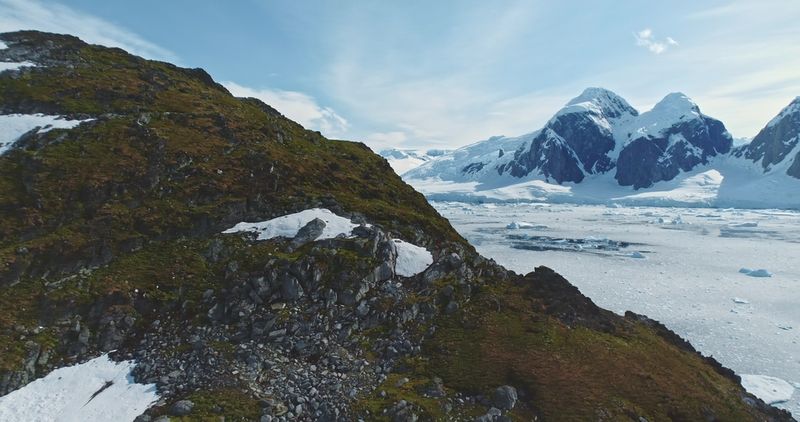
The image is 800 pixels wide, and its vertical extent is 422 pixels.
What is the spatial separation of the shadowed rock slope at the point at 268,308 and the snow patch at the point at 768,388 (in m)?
3.93

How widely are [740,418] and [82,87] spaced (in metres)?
63.0

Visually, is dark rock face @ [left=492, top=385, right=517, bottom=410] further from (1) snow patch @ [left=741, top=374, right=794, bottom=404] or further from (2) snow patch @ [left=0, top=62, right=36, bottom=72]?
(2) snow patch @ [left=0, top=62, right=36, bottom=72]

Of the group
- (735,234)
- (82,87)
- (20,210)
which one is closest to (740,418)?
(20,210)

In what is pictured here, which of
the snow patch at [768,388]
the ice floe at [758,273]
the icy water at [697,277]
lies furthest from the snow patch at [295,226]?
the ice floe at [758,273]

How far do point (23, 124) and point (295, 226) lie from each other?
86.1 ft

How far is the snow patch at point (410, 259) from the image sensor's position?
36.3 m

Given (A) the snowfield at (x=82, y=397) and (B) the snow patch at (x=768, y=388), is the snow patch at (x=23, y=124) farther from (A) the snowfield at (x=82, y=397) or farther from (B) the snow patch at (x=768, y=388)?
(B) the snow patch at (x=768, y=388)

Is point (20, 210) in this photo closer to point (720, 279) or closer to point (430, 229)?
point (430, 229)

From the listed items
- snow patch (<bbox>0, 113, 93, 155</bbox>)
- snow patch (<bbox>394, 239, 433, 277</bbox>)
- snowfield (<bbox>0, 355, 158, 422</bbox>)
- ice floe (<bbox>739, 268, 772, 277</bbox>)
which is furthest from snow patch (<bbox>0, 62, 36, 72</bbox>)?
ice floe (<bbox>739, 268, 772, 277</bbox>)

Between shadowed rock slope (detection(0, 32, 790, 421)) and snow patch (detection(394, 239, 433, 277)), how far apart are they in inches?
31.4

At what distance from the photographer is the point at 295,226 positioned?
124ft

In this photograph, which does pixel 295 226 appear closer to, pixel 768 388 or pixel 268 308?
pixel 268 308

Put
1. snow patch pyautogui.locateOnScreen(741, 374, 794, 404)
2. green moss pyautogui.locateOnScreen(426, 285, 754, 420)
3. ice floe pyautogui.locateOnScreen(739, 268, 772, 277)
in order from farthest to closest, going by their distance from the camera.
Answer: ice floe pyautogui.locateOnScreen(739, 268, 772, 277), snow patch pyautogui.locateOnScreen(741, 374, 794, 404), green moss pyautogui.locateOnScreen(426, 285, 754, 420)

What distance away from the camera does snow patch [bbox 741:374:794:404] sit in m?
37.0
